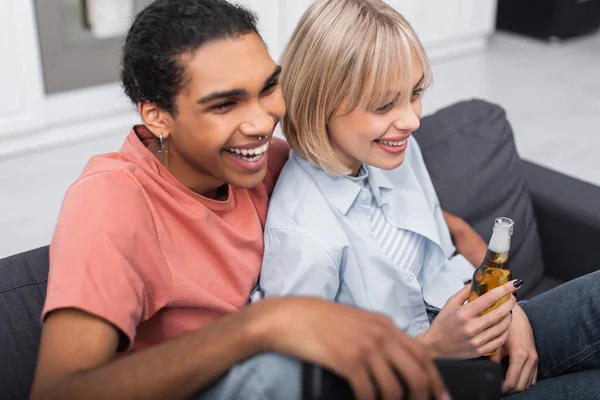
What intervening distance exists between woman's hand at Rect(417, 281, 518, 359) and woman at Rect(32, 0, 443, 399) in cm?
32

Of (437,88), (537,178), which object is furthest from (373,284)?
(437,88)

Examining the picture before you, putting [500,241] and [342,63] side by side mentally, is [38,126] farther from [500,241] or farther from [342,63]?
[500,241]

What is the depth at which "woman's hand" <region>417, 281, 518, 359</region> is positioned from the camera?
3.93 feet

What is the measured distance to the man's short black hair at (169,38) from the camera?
1079mm

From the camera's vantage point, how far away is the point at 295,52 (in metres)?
1.35

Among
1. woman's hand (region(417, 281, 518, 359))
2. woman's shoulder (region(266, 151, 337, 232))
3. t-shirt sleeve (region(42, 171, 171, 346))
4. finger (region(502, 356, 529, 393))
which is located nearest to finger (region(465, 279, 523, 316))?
woman's hand (region(417, 281, 518, 359))

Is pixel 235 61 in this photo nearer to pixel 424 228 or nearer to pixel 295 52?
pixel 295 52

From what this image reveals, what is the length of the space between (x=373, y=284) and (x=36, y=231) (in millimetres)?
1753

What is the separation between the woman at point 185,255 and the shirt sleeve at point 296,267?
35mm

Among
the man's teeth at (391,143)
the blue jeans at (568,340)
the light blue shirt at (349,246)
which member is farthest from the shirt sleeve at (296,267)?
the blue jeans at (568,340)

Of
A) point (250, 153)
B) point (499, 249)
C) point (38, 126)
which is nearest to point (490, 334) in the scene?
point (499, 249)

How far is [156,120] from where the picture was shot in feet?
3.72

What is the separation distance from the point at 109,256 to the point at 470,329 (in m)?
0.58

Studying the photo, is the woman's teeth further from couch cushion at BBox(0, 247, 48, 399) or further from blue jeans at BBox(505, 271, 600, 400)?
blue jeans at BBox(505, 271, 600, 400)
